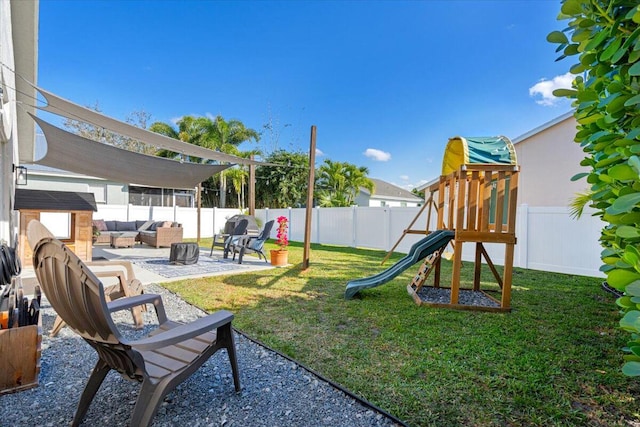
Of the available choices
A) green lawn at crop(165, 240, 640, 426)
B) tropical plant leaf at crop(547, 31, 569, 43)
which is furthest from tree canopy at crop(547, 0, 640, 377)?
green lawn at crop(165, 240, 640, 426)

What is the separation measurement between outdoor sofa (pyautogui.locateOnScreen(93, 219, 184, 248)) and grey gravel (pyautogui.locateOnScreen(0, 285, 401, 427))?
8.62 m

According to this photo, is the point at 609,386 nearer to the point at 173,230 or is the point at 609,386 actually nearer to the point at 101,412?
the point at 101,412

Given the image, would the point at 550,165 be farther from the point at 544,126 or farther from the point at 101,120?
the point at 101,120

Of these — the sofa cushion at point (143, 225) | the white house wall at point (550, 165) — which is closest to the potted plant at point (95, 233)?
the sofa cushion at point (143, 225)

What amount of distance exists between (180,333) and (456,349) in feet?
8.31

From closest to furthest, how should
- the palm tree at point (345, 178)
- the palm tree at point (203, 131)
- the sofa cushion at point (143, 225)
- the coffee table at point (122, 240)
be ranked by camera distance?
the coffee table at point (122, 240)
the sofa cushion at point (143, 225)
the palm tree at point (203, 131)
the palm tree at point (345, 178)

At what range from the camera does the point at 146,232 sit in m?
11.6

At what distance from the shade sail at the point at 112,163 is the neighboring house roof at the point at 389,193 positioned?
18160 mm

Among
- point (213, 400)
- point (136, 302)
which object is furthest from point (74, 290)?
point (213, 400)

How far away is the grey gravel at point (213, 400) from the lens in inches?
79.2

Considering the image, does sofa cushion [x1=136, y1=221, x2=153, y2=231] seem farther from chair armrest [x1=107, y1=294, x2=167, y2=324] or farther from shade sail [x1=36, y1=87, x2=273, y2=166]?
chair armrest [x1=107, y1=294, x2=167, y2=324]

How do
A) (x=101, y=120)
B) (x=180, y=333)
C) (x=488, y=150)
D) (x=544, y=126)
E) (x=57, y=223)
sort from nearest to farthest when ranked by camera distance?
(x=180, y=333), (x=101, y=120), (x=488, y=150), (x=544, y=126), (x=57, y=223)

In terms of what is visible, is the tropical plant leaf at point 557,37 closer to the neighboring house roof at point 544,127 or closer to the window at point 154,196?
the neighboring house roof at point 544,127

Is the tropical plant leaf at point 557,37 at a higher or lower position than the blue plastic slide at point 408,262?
higher
